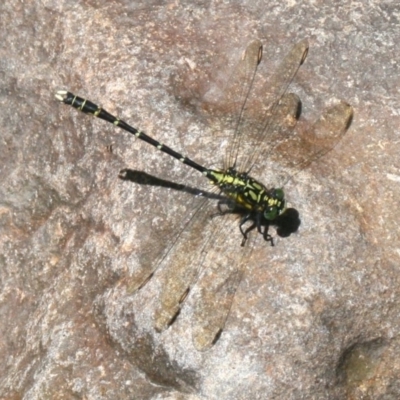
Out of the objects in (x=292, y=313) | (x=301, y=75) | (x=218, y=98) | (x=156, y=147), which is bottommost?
(x=292, y=313)

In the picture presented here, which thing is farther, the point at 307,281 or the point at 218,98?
the point at 218,98

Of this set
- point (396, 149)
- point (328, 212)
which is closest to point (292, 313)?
point (328, 212)

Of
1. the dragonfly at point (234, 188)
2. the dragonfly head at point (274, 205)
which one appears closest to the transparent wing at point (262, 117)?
the dragonfly at point (234, 188)

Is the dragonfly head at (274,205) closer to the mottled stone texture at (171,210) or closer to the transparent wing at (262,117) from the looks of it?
the mottled stone texture at (171,210)

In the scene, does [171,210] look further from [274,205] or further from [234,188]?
A: [274,205]

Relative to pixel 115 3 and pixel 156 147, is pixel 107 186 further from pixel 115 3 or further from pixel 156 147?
pixel 115 3

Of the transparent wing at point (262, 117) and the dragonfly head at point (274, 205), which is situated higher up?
the transparent wing at point (262, 117)

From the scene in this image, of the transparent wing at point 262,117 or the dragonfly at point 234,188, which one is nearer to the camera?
the dragonfly at point 234,188

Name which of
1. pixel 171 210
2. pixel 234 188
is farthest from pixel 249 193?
pixel 171 210
